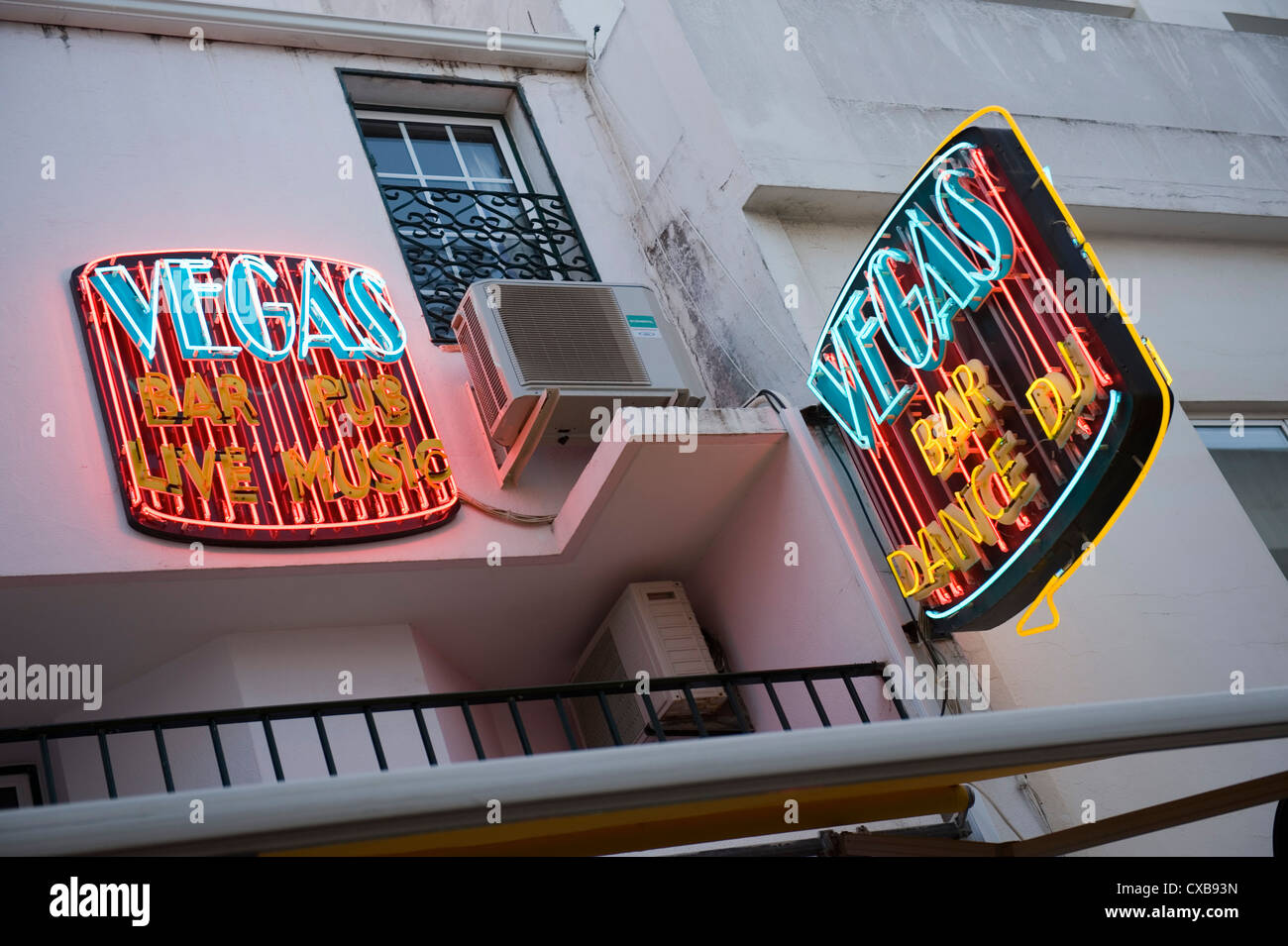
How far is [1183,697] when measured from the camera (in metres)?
3.07

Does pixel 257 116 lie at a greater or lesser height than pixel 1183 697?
greater

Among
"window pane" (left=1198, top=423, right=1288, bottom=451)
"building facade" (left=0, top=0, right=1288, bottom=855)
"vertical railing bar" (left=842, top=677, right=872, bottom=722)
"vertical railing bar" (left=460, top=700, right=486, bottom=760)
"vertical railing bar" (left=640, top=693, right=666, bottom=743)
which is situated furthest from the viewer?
"window pane" (left=1198, top=423, right=1288, bottom=451)

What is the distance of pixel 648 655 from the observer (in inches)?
259

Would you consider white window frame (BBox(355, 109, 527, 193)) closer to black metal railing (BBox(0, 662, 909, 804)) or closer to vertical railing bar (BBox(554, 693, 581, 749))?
black metal railing (BBox(0, 662, 909, 804))

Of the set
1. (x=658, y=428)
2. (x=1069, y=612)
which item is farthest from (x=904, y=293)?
(x=1069, y=612)

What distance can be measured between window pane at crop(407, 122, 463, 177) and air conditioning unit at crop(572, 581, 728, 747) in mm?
3174

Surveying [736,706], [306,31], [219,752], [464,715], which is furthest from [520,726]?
[306,31]

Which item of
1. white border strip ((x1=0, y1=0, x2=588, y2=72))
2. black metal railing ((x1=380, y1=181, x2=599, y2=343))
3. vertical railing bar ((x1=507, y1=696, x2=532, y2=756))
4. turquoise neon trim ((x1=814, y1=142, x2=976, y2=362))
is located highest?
white border strip ((x1=0, y1=0, x2=588, y2=72))

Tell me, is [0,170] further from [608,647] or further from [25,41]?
[608,647]

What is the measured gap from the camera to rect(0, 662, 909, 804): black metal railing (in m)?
4.42

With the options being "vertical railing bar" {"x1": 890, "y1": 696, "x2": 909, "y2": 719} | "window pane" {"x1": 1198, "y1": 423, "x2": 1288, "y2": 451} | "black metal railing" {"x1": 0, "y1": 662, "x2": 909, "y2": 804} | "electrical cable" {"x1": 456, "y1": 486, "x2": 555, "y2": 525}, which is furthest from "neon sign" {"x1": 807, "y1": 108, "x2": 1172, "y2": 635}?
"window pane" {"x1": 1198, "y1": 423, "x2": 1288, "y2": 451}

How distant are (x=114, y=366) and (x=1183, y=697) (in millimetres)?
4843

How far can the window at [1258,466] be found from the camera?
710 cm
